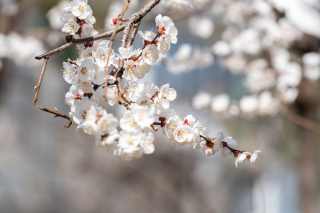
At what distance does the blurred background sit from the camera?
2096 mm

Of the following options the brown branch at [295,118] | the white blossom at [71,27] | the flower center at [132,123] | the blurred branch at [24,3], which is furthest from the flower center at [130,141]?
the blurred branch at [24,3]

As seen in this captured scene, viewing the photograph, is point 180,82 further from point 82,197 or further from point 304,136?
point 82,197

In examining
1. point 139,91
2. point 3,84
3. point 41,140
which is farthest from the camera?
point 41,140

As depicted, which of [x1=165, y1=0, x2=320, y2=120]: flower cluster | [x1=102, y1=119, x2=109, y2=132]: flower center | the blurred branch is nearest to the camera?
[x1=102, y1=119, x2=109, y2=132]: flower center

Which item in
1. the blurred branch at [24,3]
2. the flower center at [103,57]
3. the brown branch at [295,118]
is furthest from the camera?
the blurred branch at [24,3]

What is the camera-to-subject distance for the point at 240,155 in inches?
23.5

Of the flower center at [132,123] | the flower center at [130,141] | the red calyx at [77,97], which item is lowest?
the flower center at [130,141]

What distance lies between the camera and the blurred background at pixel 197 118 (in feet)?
6.88

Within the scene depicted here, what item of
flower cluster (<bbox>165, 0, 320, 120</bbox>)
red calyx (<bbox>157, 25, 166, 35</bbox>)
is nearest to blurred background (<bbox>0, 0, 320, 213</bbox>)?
flower cluster (<bbox>165, 0, 320, 120</bbox>)

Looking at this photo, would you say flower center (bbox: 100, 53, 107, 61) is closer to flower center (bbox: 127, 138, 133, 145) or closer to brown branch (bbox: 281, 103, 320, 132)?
flower center (bbox: 127, 138, 133, 145)

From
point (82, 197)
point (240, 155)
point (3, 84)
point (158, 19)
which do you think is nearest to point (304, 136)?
point (240, 155)

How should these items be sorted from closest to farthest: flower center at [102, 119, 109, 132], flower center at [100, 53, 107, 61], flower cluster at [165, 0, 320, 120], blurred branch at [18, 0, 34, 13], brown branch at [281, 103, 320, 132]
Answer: flower center at [102, 119, 109, 132] → flower center at [100, 53, 107, 61] → brown branch at [281, 103, 320, 132] → flower cluster at [165, 0, 320, 120] → blurred branch at [18, 0, 34, 13]

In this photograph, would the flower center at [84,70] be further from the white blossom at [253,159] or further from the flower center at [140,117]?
the white blossom at [253,159]

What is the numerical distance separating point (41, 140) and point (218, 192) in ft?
12.3
